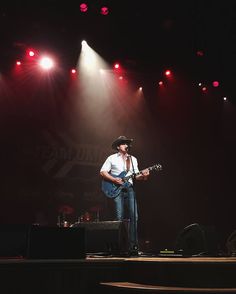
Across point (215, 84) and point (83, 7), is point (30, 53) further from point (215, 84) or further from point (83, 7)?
point (215, 84)

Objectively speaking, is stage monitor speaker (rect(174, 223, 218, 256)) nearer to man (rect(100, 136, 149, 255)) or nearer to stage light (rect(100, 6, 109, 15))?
man (rect(100, 136, 149, 255))

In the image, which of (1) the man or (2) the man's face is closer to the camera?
(1) the man

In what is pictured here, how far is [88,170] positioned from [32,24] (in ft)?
11.3

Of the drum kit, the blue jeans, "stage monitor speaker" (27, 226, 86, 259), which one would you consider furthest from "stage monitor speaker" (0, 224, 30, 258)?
the drum kit

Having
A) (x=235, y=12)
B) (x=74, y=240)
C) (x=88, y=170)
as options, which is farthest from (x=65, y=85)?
(x=74, y=240)

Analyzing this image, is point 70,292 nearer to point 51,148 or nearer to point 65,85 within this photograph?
point 51,148

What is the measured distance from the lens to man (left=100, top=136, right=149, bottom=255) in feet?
20.8

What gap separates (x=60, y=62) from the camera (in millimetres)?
9852

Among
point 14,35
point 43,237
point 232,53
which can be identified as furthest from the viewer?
point 232,53

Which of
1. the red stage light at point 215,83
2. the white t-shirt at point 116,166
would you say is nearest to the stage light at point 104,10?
the red stage light at point 215,83

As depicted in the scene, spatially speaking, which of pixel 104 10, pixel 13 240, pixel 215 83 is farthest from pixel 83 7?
pixel 13 240

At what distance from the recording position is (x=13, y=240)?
433 centimetres

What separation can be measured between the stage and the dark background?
5382mm

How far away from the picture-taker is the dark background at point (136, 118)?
920 centimetres
